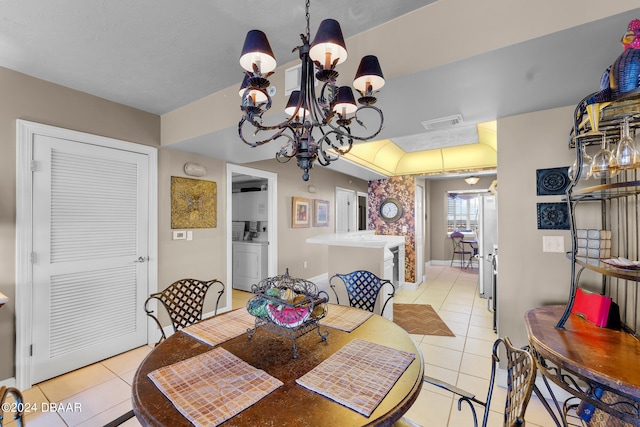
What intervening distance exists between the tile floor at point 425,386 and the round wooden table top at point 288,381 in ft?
3.22

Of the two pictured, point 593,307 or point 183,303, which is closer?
point 593,307

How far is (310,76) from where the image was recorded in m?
1.40

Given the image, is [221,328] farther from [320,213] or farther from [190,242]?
[320,213]

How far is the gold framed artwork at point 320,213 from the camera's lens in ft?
18.8

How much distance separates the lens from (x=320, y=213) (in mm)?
5863

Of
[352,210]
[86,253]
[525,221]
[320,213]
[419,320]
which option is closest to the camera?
[525,221]

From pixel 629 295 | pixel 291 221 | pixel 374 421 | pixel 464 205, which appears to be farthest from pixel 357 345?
pixel 464 205

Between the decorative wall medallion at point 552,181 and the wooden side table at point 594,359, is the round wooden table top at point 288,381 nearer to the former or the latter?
the wooden side table at point 594,359

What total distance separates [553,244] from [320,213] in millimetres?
4143

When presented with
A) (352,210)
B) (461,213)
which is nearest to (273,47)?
(352,210)

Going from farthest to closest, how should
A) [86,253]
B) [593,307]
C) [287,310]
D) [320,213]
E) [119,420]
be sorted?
[320,213]
[86,253]
[593,307]
[287,310]
[119,420]

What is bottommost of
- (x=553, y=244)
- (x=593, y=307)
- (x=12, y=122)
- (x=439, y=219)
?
(x=593, y=307)

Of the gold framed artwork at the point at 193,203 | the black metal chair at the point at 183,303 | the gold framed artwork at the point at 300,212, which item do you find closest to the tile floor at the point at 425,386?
the black metal chair at the point at 183,303

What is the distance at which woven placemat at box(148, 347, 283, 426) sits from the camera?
0.91m
